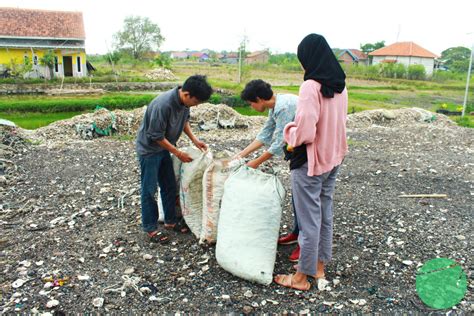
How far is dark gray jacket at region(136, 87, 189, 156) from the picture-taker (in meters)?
3.02

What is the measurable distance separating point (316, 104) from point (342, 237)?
65.0 inches

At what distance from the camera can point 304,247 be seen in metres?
2.61

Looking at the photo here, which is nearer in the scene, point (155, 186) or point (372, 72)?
point (155, 186)

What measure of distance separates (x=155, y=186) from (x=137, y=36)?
50923mm

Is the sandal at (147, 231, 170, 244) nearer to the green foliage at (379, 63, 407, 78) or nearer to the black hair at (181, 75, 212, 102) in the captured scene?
the black hair at (181, 75, 212, 102)

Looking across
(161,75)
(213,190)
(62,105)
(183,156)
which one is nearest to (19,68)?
(62,105)

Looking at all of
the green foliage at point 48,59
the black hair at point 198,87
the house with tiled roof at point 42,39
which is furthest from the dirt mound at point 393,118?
the house with tiled roof at point 42,39

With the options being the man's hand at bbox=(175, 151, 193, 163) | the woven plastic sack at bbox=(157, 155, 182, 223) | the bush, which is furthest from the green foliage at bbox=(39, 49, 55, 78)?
the bush

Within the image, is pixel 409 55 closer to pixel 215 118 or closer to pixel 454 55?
pixel 454 55

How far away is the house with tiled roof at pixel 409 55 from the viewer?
43.4 m

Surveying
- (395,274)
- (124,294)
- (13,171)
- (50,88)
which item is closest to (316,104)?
(395,274)

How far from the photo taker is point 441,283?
9.25 ft

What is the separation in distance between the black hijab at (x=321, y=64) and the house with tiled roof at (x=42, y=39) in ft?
83.9

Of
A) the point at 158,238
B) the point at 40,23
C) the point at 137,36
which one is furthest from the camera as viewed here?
the point at 137,36
